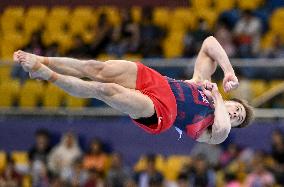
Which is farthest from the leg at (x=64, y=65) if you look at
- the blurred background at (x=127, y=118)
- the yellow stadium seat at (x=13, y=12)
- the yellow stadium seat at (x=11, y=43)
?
the yellow stadium seat at (x=13, y=12)

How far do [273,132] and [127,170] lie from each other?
2.81 meters

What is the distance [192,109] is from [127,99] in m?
0.91

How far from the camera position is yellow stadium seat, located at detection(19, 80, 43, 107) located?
58.4 feet

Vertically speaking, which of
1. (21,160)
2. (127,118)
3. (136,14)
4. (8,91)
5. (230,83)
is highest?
(230,83)

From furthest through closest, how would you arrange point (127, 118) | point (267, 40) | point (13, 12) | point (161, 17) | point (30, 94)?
point (13, 12) → point (161, 17) → point (30, 94) → point (267, 40) → point (127, 118)

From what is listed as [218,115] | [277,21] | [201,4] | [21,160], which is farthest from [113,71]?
[201,4]

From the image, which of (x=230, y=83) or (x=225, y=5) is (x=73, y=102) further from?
(x=230, y=83)

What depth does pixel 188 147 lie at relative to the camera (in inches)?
652

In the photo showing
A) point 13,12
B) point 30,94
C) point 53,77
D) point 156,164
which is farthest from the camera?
point 13,12

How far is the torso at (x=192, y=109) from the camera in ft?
33.0

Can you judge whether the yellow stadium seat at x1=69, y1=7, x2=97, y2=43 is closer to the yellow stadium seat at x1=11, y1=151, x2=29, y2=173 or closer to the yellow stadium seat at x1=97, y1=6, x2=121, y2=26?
the yellow stadium seat at x1=97, y1=6, x2=121, y2=26

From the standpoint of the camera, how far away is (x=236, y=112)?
10.2 metres

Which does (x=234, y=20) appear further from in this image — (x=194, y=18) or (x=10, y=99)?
(x=10, y=99)

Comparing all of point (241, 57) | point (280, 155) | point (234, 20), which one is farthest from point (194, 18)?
point (280, 155)
